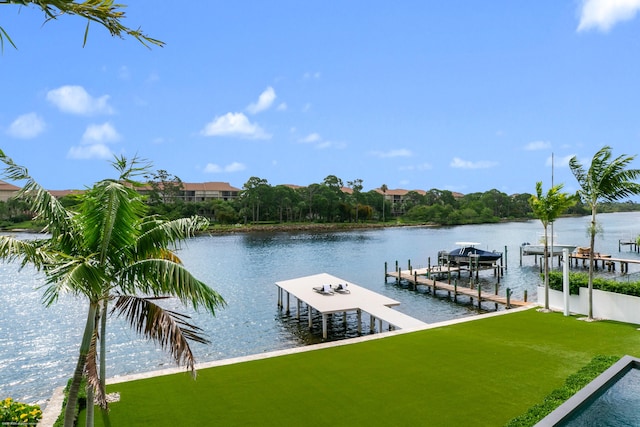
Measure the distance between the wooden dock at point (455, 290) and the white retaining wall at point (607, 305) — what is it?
16.2ft

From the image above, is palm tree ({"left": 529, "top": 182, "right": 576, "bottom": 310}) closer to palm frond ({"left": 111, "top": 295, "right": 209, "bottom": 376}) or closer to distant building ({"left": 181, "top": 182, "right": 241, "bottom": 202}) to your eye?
palm frond ({"left": 111, "top": 295, "right": 209, "bottom": 376})

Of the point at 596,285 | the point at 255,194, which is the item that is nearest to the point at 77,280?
the point at 596,285

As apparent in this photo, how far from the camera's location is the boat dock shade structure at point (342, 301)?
62.6 feet

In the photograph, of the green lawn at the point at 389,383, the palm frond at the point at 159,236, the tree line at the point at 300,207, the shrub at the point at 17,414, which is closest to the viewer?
the palm frond at the point at 159,236

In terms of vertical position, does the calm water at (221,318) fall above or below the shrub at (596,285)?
below

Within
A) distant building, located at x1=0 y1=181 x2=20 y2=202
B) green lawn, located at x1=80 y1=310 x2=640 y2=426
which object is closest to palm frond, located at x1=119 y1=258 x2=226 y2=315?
green lawn, located at x1=80 y1=310 x2=640 y2=426

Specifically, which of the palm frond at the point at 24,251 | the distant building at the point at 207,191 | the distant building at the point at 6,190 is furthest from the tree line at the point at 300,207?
the palm frond at the point at 24,251

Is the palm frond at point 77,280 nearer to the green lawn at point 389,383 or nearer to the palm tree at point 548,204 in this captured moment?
the green lawn at point 389,383

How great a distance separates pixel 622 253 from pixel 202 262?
52292 millimetres

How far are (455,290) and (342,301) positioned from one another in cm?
1056

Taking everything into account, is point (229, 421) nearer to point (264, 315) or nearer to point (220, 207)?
point (264, 315)

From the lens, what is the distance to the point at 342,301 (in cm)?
2181

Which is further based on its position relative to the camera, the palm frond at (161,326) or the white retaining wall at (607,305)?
the white retaining wall at (607,305)

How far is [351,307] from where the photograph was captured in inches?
811
